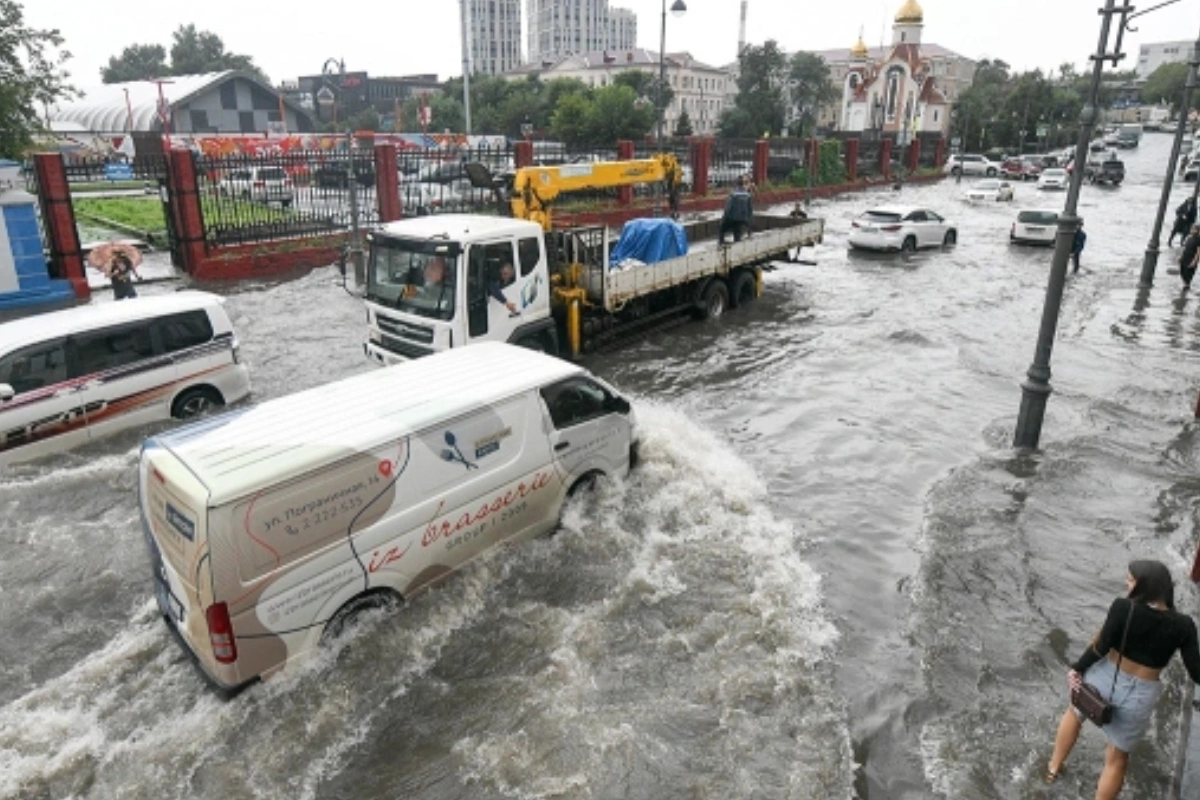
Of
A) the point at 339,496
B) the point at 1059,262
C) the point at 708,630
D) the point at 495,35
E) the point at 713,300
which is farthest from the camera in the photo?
the point at 495,35

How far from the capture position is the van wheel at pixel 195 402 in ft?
33.2

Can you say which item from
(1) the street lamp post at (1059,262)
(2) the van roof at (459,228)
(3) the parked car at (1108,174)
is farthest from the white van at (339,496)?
(3) the parked car at (1108,174)

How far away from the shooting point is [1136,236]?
2941 centimetres

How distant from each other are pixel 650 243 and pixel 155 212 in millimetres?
22987

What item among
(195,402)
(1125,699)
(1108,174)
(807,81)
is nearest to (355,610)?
(1125,699)

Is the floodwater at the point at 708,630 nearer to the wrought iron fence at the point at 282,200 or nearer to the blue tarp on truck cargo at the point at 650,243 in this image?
the blue tarp on truck cargo at the point at 650,243

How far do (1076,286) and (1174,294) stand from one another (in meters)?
2.02

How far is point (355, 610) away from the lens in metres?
5.84

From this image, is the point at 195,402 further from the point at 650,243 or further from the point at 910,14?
the point at 910,14

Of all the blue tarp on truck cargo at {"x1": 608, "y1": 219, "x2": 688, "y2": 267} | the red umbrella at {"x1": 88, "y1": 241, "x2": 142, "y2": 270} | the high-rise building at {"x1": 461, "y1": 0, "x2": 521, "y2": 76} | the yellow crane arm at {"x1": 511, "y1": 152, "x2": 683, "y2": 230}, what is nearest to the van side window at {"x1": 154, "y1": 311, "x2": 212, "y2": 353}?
the yellow crane arm at {"x1": 511, "y1": 152, "x2": 683, "y2": 230}

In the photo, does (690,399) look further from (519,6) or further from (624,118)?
(519,6)

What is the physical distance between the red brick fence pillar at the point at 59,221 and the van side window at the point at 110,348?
31.9 ft

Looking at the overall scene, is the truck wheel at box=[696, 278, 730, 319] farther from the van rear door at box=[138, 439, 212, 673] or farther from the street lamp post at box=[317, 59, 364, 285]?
the van rear door at box=[138, 439, 212, 673]

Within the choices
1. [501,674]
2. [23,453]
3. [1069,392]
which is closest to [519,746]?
[501,674]
